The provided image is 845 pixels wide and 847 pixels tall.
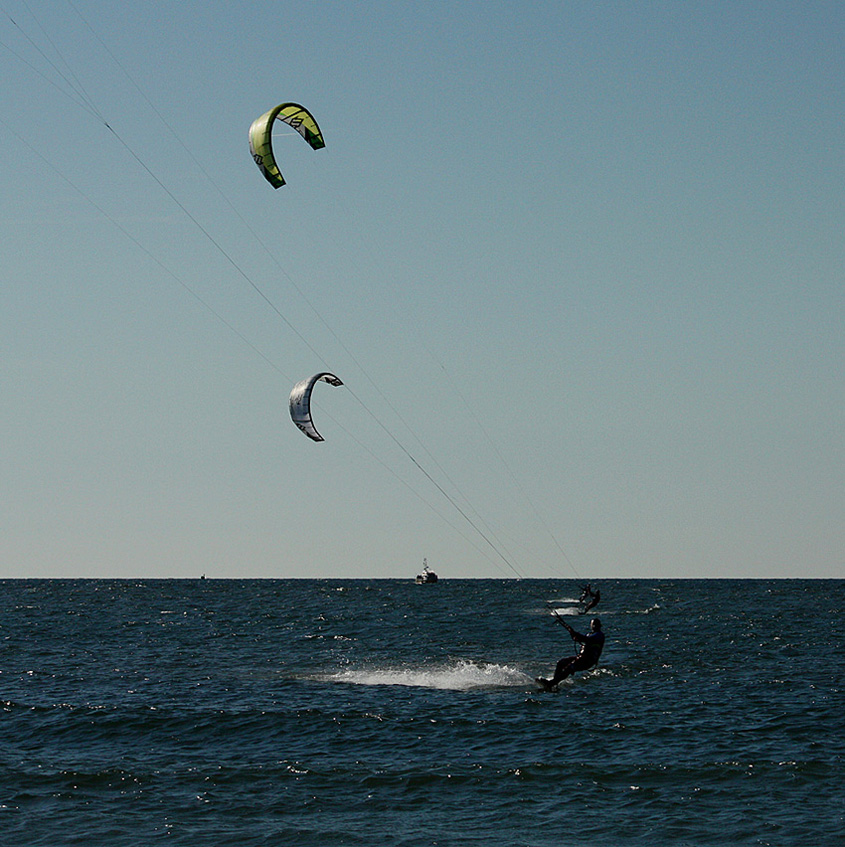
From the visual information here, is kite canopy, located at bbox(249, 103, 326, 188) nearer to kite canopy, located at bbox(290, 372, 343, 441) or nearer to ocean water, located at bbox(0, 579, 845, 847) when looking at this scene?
kite canopy, located at bbox(290, 372, 343, 441)

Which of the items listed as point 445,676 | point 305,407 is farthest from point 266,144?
point 445,676

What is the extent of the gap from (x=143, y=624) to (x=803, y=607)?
5042 centimetres

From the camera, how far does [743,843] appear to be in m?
16.9

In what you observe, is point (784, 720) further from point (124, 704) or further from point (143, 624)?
point (143, 624)

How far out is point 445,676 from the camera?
35.5 metres

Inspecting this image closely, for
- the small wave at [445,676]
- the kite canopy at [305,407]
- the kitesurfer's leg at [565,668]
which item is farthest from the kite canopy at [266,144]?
the small wave at [445,676]

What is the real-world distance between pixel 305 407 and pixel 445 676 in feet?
47.2

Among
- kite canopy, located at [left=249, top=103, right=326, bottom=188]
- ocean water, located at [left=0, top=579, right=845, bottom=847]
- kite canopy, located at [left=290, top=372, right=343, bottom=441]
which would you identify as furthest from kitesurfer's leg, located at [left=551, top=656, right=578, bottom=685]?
kite canopy, located at [left=249, top=103, right=326, bottom=188]

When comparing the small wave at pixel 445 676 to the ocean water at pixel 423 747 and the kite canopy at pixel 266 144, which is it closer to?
the ocean water at pixel 423 747

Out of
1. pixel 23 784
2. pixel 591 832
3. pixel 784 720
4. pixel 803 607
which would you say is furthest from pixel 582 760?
pixel 803 607

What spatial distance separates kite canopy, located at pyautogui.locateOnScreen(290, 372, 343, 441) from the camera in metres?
24.5

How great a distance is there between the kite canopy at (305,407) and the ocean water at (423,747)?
22.6 ft

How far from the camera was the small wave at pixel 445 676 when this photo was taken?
33250mm

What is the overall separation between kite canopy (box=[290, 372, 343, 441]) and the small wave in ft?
36.5
